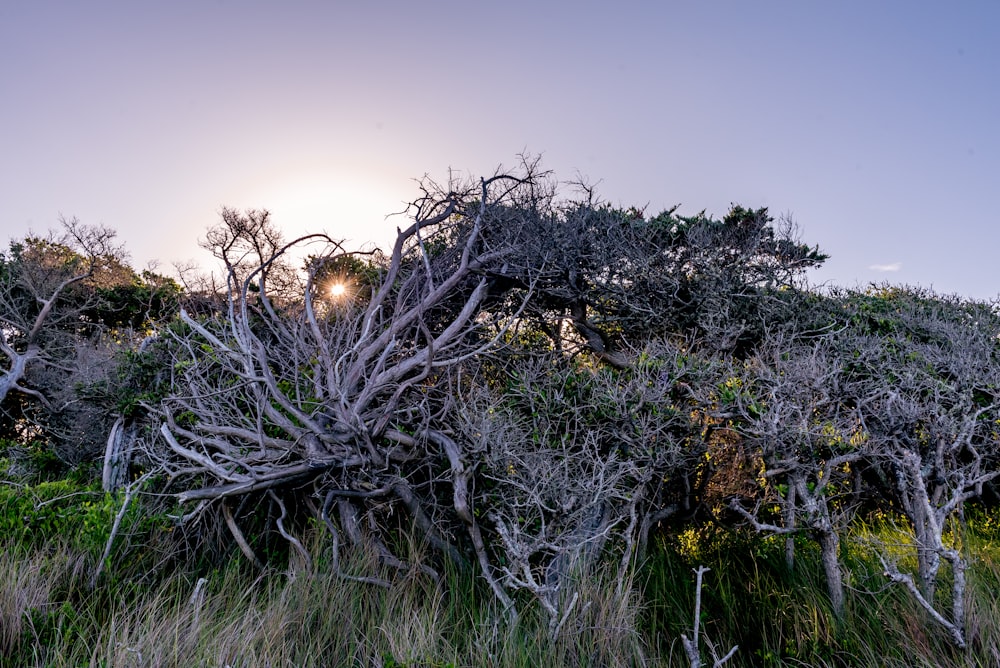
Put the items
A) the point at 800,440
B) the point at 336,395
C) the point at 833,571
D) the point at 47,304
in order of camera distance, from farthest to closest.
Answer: the point at 47,304
the point at 336,395
the point at 800,440
the point at 833,571

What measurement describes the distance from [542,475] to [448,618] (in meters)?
1.19

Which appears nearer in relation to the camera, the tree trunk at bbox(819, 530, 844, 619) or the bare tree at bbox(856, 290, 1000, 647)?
the bare tree at bbox(856, 290, 1000, 647)

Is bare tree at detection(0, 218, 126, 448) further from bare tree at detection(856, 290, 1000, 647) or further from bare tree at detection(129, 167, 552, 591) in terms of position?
bare tree at detection(856, 290, 1000, 647)

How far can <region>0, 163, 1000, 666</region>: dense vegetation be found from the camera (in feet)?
12.5

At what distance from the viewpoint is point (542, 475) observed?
14.1 ft

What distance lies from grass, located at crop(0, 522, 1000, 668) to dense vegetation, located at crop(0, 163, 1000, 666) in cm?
3

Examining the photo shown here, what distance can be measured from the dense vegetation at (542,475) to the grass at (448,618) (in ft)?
0.09

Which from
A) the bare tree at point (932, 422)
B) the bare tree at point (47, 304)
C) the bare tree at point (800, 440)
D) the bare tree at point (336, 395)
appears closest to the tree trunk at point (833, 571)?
the bare tree at point (800, 440)

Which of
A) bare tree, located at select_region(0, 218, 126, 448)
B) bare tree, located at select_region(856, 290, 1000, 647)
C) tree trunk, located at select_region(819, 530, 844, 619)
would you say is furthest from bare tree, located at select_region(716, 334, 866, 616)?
bare tree, located at select_region(0, 218, 126, 448)

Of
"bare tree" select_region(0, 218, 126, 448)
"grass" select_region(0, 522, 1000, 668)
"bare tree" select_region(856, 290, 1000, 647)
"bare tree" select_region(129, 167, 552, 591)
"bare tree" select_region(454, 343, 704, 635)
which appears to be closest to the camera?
"grass" select_region(0, 522, 1000, 668)

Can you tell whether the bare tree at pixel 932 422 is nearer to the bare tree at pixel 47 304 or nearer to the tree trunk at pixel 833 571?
the tree trunk at pixel 833 571

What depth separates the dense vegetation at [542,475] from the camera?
3816 millimetres

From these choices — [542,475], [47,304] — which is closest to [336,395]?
[542,475]

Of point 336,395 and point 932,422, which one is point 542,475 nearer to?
point 336,395
